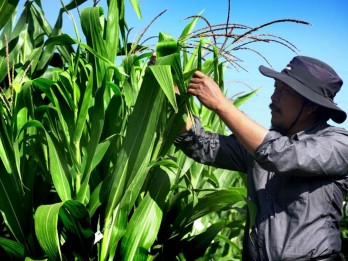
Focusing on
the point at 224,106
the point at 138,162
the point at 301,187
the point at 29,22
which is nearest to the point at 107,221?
the point at 138,162

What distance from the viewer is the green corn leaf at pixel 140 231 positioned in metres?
1.63

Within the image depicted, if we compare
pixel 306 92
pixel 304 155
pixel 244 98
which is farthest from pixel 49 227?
pixel 244 98

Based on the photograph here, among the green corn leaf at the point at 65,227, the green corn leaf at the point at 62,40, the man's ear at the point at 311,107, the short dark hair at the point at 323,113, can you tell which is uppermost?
the green corn leaf at the point at 62,40

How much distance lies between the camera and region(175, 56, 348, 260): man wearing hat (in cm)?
161

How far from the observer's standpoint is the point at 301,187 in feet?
5.55

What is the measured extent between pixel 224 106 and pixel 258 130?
122mm

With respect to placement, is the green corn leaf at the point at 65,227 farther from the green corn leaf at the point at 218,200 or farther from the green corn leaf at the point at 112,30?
the green corn leaf at the point at 112,30

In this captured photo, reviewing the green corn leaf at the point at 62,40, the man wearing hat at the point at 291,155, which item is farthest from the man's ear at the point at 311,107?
the green corn leaf at the point at 62,40

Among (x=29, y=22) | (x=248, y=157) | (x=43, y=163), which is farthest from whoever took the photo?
(x=29, y=22)

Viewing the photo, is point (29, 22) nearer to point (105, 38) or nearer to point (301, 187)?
point (105, 38)

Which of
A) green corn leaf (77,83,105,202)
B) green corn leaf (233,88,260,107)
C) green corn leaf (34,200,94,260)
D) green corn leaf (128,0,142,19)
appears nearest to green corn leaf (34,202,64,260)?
green corn leaf (34,200,94,260)

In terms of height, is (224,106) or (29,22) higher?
(29,22)

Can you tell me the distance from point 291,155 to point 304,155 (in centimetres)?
4

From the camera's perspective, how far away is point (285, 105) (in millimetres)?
1787
